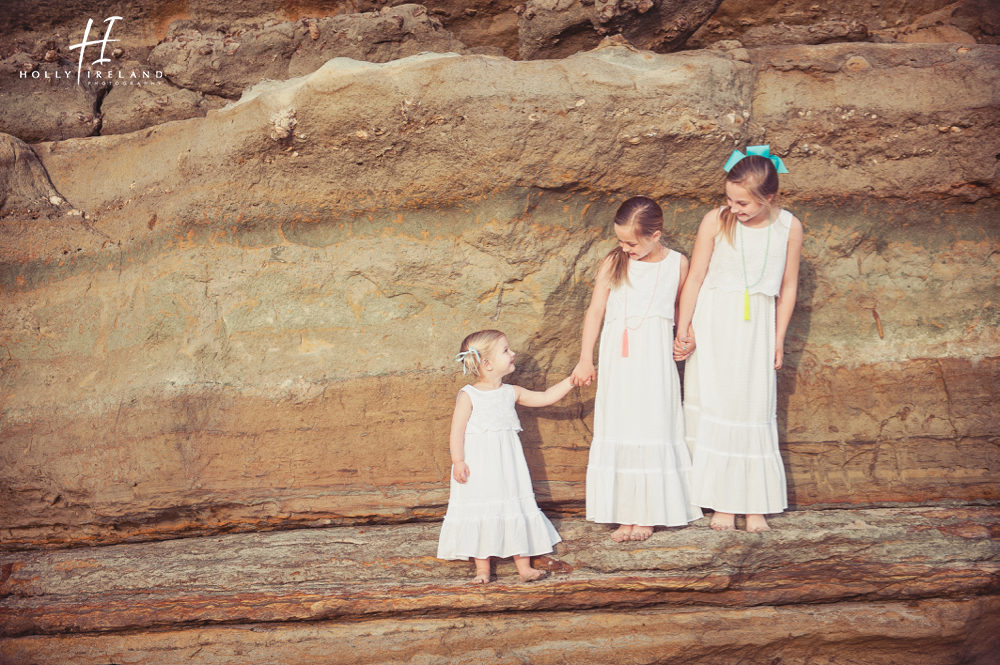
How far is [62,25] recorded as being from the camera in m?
5.14

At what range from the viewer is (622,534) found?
145 inches

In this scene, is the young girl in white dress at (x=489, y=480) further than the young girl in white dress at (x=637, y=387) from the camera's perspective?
No

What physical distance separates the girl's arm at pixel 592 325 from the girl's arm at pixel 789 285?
2.51ft

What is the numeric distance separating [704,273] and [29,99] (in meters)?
3.82

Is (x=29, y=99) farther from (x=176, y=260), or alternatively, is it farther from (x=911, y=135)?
(x=911, y=135)

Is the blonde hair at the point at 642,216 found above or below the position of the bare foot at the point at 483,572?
above

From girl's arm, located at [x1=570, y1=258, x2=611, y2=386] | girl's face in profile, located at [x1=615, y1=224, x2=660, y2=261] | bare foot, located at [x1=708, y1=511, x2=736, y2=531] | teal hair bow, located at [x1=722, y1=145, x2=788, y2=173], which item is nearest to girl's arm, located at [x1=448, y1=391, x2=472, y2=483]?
girl's arm, located at [x1=570, y1=258, x2=611, y2=386]

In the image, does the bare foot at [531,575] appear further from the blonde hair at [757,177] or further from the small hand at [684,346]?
the blonde hair at [757,177]

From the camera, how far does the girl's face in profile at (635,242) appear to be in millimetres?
3682

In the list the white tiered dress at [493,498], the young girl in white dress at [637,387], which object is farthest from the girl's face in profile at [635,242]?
the white tiered dress at [493,498]

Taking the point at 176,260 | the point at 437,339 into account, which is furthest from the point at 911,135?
the point at 176,260

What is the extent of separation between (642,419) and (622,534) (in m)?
0.50

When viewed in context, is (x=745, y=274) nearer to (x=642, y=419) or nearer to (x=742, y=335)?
(x=742, y=335)

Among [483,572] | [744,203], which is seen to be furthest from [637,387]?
[483,572]
